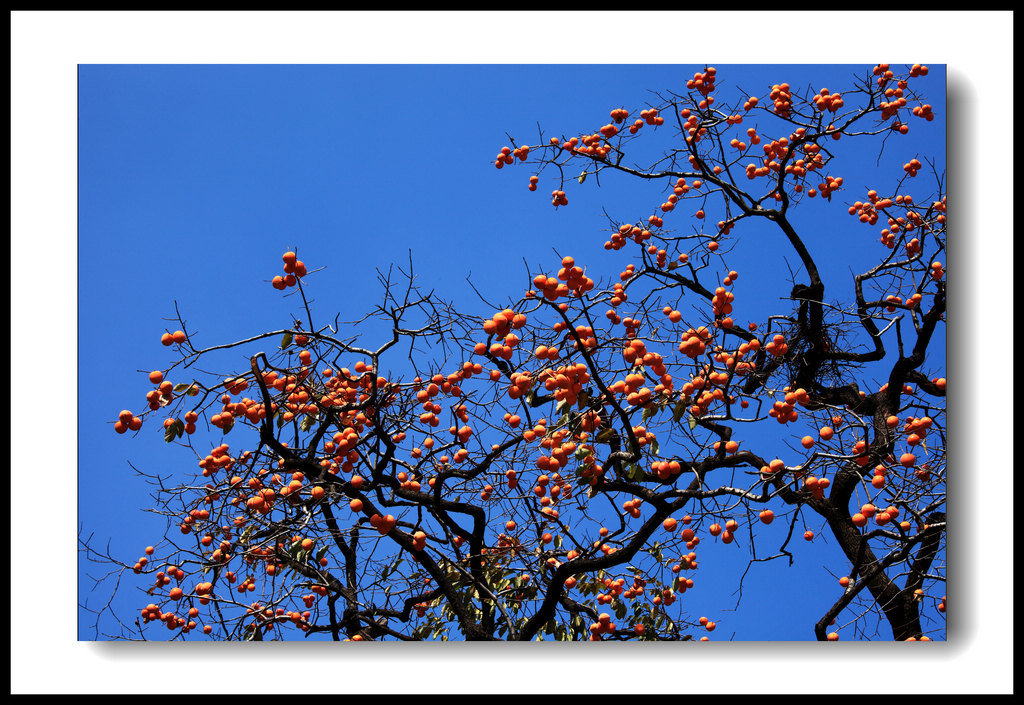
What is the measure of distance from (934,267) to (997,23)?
2.70 feet

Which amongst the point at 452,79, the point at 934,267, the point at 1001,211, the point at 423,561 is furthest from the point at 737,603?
the point at 452,79

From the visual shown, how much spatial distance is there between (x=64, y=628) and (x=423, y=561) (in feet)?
3.67

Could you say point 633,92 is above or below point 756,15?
below

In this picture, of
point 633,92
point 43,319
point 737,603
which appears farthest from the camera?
point 633,92

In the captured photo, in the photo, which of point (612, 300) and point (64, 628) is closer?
point (64, 628)

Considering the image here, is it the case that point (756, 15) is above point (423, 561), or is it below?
above

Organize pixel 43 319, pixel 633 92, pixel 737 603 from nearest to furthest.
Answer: pixel 737 603
pixel 43 319
pixel 633 92

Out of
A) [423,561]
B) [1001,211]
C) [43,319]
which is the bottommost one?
[423,561]

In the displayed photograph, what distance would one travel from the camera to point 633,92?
221 centimetres

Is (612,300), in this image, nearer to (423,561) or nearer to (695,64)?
(695,64)

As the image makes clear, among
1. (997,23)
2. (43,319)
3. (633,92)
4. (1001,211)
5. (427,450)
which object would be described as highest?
(997,23)

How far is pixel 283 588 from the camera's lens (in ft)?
6.79

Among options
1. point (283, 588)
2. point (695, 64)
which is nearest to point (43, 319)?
point (283, 588)
